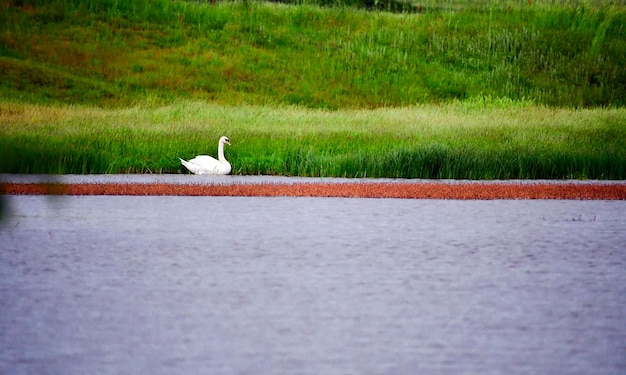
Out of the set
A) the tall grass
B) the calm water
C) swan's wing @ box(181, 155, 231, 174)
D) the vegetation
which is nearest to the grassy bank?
the vegetation

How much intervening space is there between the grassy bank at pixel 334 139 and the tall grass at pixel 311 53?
913mm

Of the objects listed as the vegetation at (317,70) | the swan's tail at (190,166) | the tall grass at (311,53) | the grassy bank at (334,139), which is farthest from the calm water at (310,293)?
the tall grass at (311,53)

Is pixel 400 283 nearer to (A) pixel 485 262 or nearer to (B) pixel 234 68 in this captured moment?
(A) pixel 485 262

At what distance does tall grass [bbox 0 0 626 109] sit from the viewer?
21109 mm

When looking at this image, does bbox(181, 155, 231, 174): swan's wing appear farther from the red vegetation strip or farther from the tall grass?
the tall grass

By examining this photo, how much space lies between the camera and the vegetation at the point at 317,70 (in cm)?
1762

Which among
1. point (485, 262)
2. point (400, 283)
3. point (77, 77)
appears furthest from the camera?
point (77, 77)

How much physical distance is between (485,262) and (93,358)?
11.0 feet

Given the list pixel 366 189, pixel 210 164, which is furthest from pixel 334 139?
pixel 366 189

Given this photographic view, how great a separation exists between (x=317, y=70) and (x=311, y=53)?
63 centimetres

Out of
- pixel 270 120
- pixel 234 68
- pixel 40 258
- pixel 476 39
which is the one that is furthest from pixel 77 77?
pixel 40 258

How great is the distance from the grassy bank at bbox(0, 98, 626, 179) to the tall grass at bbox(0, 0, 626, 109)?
0.91 m

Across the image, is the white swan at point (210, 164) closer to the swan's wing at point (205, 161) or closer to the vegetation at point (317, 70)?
the swan's wing at point (205, 161)

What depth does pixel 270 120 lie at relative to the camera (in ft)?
60.2
